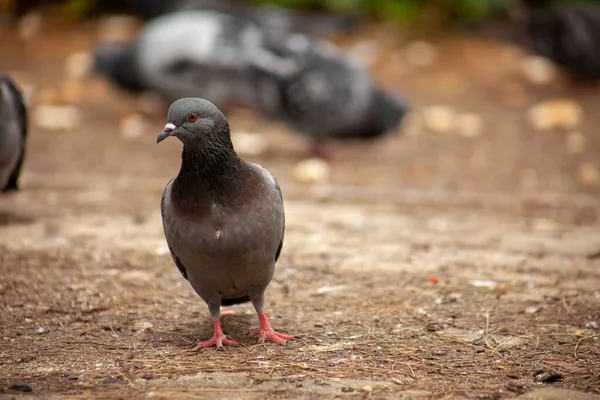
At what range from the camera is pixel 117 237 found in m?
4.64

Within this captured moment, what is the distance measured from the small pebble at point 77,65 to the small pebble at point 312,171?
3633 millimetres

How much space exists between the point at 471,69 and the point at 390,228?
5162 mm

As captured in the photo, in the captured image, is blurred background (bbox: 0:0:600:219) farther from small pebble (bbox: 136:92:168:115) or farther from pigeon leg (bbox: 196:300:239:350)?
pigeon leg (bbox: 196:300:239:350)

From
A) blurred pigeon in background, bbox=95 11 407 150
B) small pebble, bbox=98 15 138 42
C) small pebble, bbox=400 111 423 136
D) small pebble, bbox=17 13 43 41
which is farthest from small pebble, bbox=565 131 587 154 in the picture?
small pebble, bbox=17 13 43 41

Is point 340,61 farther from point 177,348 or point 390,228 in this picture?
point 177,348

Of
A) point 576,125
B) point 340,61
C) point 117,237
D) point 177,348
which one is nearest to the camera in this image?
point 177,348

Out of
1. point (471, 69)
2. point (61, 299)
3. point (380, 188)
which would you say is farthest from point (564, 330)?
point (471, 69)

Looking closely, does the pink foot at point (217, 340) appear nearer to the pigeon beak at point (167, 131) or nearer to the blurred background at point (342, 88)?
the pigeon beak at point (167, 131)

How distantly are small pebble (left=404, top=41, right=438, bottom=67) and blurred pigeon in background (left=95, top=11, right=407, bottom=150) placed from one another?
8.23 feet

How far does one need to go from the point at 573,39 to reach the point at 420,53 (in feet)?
5.90

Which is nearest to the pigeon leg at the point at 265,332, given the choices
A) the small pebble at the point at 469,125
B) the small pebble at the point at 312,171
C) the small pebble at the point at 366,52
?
the small pebble at the point at 312,171

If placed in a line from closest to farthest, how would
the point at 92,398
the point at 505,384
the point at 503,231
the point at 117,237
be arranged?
the point at 92,398 → the point at 505,384 → the point at 117,237 → the point at 503,231

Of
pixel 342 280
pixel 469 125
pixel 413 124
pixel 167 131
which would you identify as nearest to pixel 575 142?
pixel 469 125

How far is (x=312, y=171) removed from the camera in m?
6.71
